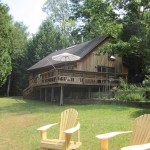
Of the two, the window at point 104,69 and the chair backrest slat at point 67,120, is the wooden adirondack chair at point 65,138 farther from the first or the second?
the window at point 104,69

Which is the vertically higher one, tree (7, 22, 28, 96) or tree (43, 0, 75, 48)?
tree (43, 0, 75, 48)

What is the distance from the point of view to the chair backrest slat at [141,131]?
435 cm

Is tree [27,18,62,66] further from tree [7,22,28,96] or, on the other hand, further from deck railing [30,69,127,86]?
deck railing [30,69,127,86]

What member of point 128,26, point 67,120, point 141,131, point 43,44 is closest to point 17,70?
point 43,44

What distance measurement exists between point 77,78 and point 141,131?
608 inches

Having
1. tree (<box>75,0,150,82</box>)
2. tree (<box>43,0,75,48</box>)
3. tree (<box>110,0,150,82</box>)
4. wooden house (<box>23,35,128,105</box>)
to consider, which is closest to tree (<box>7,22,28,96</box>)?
wooden house (<box>23,35,128,105</box>)

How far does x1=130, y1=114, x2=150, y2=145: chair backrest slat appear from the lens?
4.35 m

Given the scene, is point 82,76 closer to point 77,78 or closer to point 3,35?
point 77,78

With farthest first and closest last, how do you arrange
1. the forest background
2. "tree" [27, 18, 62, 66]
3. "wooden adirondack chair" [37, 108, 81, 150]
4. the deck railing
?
"tree" [27, 18, 62, 66]
the forest background
the deck railing
"wooden adirondack chair" [37, 108, 81, 150]

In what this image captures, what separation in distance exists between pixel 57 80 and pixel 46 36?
18811 mm

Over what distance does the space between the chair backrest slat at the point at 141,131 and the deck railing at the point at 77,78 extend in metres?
14.3

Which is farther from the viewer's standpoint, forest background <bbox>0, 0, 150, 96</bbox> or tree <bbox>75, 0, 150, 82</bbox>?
forest background <bbox>0, 0, 150, 96</bbox>

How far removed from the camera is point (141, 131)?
175 inches

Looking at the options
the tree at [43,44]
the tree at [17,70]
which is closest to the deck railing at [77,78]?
the tree at [17,70]
